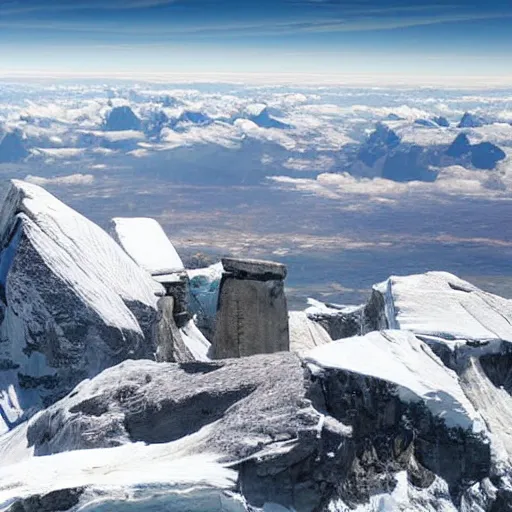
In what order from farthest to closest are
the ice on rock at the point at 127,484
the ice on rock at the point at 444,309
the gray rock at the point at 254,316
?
the gray rock at the point at 254,316 < the ice on rock at the point at 444,309 < the ice on rock at the point at 127,484

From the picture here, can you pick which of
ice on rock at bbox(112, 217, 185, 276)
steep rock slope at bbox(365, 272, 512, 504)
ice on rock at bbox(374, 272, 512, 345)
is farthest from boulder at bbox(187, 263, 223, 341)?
steep rock slope at bbox(365, 272, 512, 504)

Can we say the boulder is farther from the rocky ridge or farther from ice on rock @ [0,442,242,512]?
ice on rock @ [0,442,242,512]

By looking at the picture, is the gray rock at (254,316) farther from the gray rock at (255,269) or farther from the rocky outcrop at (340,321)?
the rocky outcrop at (340,321)

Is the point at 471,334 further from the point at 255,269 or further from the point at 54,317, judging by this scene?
the point at 54,317

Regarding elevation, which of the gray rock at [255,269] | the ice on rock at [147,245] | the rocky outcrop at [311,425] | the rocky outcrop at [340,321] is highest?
the rocky outcrop at [311,425]

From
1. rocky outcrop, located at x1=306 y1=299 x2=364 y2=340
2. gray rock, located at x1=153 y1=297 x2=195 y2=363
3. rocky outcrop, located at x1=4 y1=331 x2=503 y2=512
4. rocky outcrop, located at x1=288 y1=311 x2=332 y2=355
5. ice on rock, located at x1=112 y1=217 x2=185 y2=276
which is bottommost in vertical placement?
rocky outcrop, located at x1=306 y1=299 x2=364 y2=340

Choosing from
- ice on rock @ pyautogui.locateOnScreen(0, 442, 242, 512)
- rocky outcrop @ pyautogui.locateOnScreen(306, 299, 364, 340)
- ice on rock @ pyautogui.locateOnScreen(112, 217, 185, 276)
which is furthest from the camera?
rocky outcrop @ pyautogui.locateOnScreen(306, 299, 364, 340)

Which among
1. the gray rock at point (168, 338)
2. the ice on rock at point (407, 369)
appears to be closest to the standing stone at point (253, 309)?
the gray rock at point (168, 338)

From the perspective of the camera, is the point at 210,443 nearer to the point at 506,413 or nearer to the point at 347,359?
the point at 347,359
